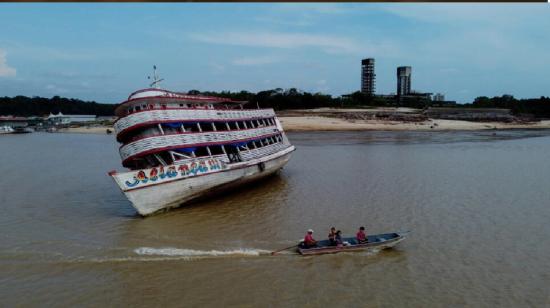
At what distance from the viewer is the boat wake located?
13.7 metres

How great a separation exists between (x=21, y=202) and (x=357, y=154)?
26709 mm

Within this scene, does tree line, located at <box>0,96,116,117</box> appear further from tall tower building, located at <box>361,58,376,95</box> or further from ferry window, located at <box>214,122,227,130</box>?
ferry window, located at <box>214,122,227,130</box>

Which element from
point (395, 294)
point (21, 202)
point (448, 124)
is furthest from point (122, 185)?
point (448, 124)

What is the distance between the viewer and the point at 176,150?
18562mm

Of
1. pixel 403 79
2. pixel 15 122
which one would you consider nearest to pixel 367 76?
pixel 403 79

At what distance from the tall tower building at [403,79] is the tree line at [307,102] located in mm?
14275

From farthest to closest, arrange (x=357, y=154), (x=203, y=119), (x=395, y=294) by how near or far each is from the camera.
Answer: (x=357, y=154) < (x=203, y=119) < (x=395, y=294)

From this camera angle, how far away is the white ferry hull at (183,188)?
16880mm

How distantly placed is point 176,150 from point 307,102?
79.1 meters

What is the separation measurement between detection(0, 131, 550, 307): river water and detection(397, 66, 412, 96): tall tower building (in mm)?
127945

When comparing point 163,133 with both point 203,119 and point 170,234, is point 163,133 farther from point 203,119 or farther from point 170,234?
point 170,234

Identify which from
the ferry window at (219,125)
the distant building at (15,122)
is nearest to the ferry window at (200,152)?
the ferry window at (219,125)

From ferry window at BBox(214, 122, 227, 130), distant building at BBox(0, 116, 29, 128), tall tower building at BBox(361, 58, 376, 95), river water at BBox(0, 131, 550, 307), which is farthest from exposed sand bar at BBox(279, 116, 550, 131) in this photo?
distant building at BBox(0, 116, 29, 128)

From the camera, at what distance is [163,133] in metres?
18.3
